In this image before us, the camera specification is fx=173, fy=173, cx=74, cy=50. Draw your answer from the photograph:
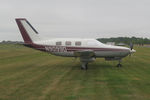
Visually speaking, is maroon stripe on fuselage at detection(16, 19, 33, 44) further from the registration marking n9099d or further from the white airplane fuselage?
the registration marking n9099d

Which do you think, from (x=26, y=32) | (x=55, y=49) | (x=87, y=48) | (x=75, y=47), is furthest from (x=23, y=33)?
(x=87, y=48)

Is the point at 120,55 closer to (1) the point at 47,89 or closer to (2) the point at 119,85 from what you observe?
(2) the point at 119,85

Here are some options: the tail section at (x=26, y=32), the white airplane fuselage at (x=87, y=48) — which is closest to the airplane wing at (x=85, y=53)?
the white airplane fuselage at (x=87, y=48)

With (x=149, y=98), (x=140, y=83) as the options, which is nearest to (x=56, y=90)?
(x=149, y=98)

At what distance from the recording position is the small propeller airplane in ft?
49.2

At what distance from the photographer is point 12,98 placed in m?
6.99

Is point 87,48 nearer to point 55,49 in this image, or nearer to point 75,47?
point 75,47

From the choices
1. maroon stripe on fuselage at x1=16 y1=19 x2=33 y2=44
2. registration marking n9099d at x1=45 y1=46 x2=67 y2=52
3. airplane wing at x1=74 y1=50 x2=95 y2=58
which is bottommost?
airplane wing at x1=74 y1=50 x2=95 y2=58

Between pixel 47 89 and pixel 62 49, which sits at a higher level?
pixel 62 49

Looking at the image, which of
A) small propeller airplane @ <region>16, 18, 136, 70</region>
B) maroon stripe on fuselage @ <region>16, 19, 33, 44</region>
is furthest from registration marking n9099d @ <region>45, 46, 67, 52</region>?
maroon stripe on fuselage @ <region>16, 19, 33, 44</region>

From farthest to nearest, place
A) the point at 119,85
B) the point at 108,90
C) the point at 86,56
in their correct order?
the point at 86,56 → the point at 119,85 → the point at 108,90

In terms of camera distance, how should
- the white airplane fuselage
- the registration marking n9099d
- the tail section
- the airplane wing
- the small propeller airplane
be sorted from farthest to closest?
the tail section → the registration marking n9099d → the white airplane fuselage → the small propeller airplane → the airplane wing

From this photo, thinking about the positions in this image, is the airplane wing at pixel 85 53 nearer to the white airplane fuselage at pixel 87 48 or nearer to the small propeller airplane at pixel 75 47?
the small propeller airplane at pixel 75 47

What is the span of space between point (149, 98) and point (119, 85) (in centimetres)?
221
